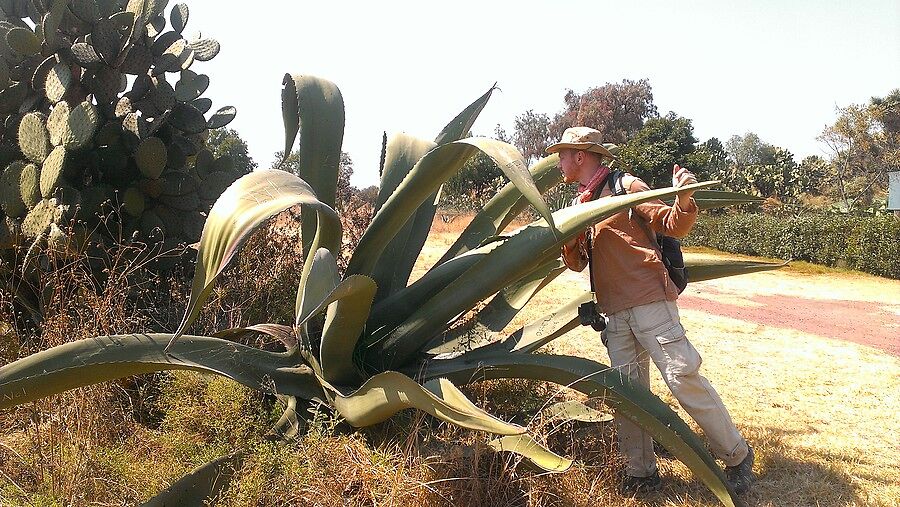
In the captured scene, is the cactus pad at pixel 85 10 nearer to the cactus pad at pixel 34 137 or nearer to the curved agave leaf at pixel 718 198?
the cactus pad at pixel 34 137

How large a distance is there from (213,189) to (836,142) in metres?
28.4

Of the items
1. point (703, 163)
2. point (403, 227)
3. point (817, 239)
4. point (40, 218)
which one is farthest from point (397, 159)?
point (703, 163)

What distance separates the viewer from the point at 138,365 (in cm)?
217

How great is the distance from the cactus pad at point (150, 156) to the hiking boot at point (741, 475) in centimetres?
345

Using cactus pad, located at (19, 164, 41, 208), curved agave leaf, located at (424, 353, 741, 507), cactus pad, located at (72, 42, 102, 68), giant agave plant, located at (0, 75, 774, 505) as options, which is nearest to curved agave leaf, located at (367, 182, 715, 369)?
giant agave plant, located at (0, 75, 774, 505)

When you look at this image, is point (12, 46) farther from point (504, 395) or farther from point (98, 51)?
point (504, 395)

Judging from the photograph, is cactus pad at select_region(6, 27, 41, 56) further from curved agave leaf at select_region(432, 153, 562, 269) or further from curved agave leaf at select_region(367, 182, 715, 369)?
curved agave leaf at select_region(367, 182, 715, 369)

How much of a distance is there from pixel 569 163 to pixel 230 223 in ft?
5.38

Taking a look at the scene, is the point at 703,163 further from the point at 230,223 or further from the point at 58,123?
the point at 230,223

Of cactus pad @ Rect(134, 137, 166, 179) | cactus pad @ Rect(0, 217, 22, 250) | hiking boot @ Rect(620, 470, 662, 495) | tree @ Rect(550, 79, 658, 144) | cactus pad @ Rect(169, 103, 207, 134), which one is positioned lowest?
hiking boot @ Rect(620, 470, 662, 495)

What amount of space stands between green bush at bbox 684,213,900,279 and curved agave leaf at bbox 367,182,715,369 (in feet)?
44.5

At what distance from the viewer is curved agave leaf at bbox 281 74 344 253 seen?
2.73 meters

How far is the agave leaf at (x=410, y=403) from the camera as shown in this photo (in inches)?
68.1

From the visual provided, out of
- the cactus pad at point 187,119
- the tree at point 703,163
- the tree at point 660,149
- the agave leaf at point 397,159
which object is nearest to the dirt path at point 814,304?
the agave leaf at point 397,159
